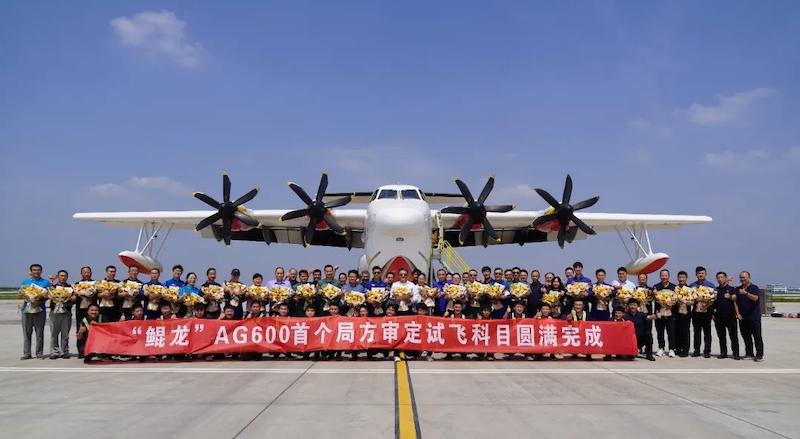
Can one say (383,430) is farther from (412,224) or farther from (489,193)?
(489,193)

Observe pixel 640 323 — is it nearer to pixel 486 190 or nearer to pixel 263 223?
pixel 486 190

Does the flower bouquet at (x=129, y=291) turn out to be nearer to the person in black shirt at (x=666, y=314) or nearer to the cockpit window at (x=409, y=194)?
the cockpit window at (x=409, y=194)

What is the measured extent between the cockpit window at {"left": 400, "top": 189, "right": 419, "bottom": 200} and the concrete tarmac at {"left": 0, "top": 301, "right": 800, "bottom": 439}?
297 inches

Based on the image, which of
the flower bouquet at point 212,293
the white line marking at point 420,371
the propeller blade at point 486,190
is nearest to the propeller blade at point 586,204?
the propeller blade at point 486,190

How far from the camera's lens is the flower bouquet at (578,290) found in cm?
1110

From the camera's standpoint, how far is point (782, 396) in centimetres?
699

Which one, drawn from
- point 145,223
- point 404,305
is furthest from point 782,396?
point 145,223

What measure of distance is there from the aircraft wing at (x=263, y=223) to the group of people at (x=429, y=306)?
743 centimetres

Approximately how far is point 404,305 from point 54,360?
23.3 feet

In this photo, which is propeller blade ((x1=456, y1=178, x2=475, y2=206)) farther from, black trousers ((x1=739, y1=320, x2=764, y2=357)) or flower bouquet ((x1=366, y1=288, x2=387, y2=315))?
black trousers ((x1=739, y1=320, x2=764, y2=357))

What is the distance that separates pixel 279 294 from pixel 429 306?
3.17m

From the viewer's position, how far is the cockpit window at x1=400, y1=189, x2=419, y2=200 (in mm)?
16891

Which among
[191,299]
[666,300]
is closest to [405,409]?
[191,299]

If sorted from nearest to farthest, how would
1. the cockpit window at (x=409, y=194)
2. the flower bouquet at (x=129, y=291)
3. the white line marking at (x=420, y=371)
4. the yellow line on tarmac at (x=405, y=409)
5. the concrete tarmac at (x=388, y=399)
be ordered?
1. the yellow line on tarmac at (x=405, y=409)
2. the concrete tarmac at (x=388, y=399)
3. the white line marking at (x=420, y=371)
4. the flower bouquet at (x=129, y=291)
5. the cockpit window at (x=409, y=194)
